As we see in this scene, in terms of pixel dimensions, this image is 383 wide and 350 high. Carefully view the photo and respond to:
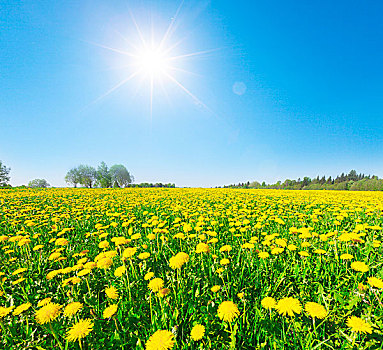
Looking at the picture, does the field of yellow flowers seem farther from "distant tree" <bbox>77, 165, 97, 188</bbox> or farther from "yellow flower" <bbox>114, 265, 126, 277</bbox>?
"distant tree" <bbox>77, 165, 97, 188</bbox>

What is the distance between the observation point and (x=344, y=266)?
2.20m

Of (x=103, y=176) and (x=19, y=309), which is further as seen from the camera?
(x=103, y=176)

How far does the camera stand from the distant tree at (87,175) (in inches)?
2704

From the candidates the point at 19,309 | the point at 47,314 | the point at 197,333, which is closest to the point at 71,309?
the point at 47,314

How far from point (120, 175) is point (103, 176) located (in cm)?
728

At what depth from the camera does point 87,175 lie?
71062 mm

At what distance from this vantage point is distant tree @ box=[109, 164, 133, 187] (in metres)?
76.2

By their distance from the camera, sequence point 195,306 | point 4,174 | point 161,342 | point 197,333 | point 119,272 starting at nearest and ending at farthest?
point 161,342
point 197,333
point 195,306
point 119,272
point 4,174

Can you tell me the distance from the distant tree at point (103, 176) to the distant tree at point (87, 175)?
2.51m

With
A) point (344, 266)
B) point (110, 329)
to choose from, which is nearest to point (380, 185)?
point (344, 266)

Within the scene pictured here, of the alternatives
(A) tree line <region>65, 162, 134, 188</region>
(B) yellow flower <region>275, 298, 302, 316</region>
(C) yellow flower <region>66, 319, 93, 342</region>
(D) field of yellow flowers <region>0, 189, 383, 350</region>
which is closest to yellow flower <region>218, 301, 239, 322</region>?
(D) field of yellow flowers <region>0, 189, 383, 350</region>

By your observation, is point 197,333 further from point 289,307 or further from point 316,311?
point 316,311

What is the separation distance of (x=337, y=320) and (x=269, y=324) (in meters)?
0.63

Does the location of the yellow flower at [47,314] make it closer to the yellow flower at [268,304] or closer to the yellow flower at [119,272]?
the yellow flower at [119,272]
